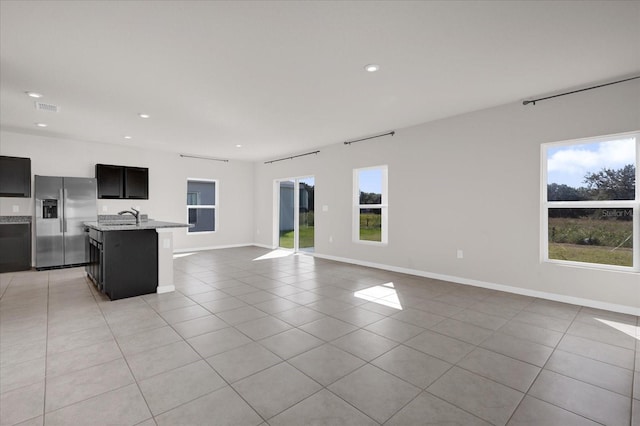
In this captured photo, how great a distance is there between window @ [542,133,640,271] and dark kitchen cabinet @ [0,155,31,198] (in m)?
8.63

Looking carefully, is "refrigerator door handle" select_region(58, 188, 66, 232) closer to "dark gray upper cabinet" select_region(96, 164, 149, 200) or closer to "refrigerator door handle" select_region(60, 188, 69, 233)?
"refrigerator door handle" select_region(60, 188, 69, 233)

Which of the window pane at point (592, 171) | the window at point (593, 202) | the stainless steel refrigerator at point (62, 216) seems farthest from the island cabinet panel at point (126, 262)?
the window pane at point (592, 171)

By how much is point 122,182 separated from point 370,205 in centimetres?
552

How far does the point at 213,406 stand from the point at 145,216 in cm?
629

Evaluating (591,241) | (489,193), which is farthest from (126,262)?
(591,241)

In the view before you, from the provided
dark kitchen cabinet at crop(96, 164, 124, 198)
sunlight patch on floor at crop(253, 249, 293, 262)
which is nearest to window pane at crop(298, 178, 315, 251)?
sunlight patch on floor at crop(253, 249, 293, 262)

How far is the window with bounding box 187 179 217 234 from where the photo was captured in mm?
8380

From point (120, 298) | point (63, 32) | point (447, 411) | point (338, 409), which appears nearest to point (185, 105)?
point (63, 32)

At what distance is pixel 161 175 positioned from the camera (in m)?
7.61

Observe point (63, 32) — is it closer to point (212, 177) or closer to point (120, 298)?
point (120, 298)

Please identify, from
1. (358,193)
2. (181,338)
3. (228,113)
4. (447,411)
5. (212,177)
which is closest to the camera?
(447,411)

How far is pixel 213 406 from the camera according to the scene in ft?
5.99

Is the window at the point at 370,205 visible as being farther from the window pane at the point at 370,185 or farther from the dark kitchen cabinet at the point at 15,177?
the dark kitchen cabinet at the point at 15,177

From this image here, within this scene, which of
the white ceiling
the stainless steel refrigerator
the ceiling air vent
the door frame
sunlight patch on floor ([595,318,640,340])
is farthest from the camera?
the door frame
